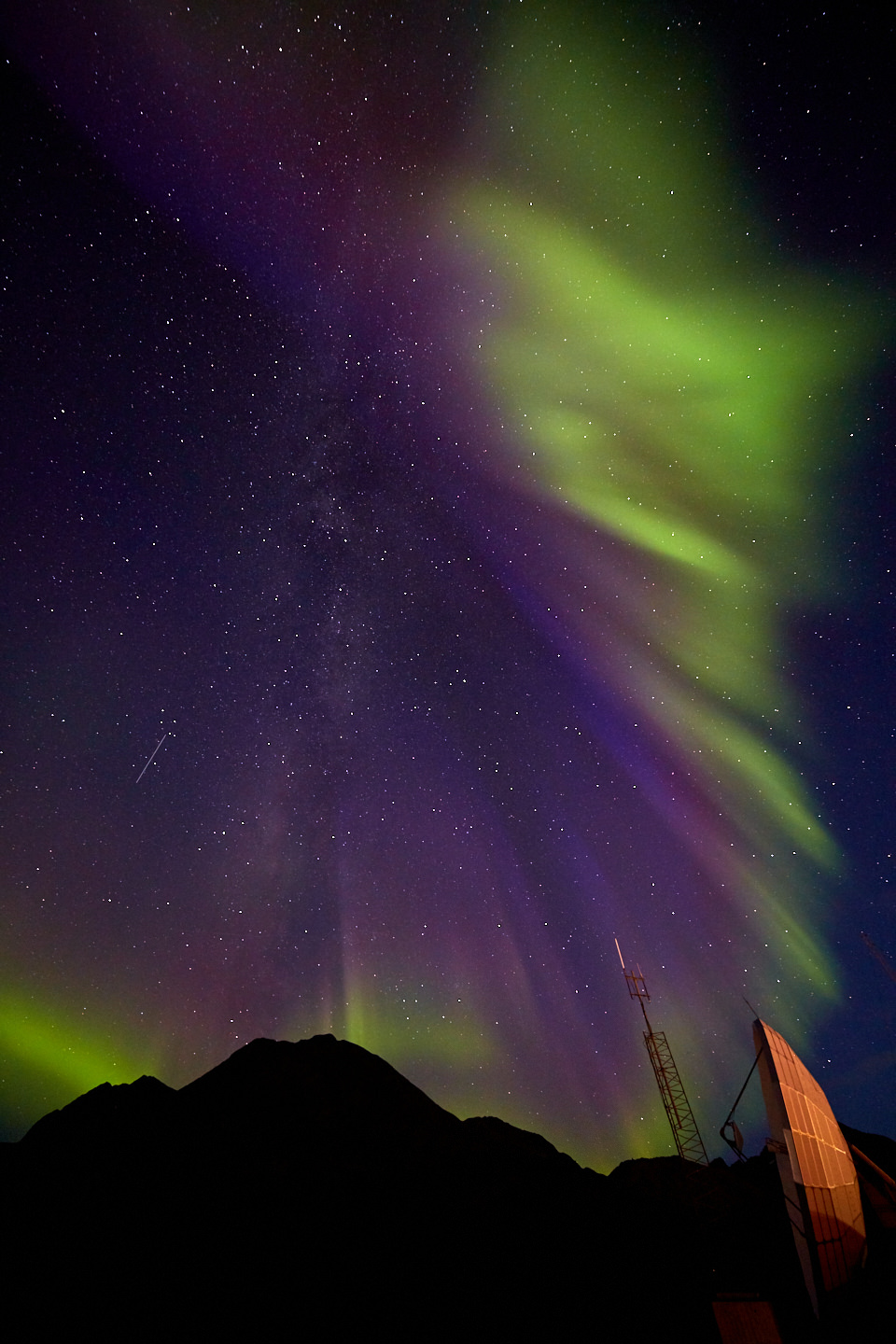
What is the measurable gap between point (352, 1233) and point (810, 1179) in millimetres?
26542

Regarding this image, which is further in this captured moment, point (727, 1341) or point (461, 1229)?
point (461, 1229)

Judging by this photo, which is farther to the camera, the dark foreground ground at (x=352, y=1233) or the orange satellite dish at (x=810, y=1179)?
the dark foreground ground at (x=352, y=1233)

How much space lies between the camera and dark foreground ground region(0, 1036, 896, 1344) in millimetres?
23047

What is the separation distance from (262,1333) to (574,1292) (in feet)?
42.4

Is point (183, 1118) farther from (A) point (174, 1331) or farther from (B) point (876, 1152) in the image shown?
(B) point (876, 1152)

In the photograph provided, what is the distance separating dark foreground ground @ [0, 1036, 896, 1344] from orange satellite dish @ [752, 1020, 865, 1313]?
822mm

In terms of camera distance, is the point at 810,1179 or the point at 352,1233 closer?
the point at 810,1179

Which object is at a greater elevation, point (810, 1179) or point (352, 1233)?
point (810, 1179)

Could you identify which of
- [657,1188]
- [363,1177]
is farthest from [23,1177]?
[657,1188]

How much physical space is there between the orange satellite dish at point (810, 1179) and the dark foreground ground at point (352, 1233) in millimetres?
822

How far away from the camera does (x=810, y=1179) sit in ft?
39.8

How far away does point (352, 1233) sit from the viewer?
95.1 ft

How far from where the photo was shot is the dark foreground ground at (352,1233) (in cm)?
2305

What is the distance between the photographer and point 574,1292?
25.7 meters
